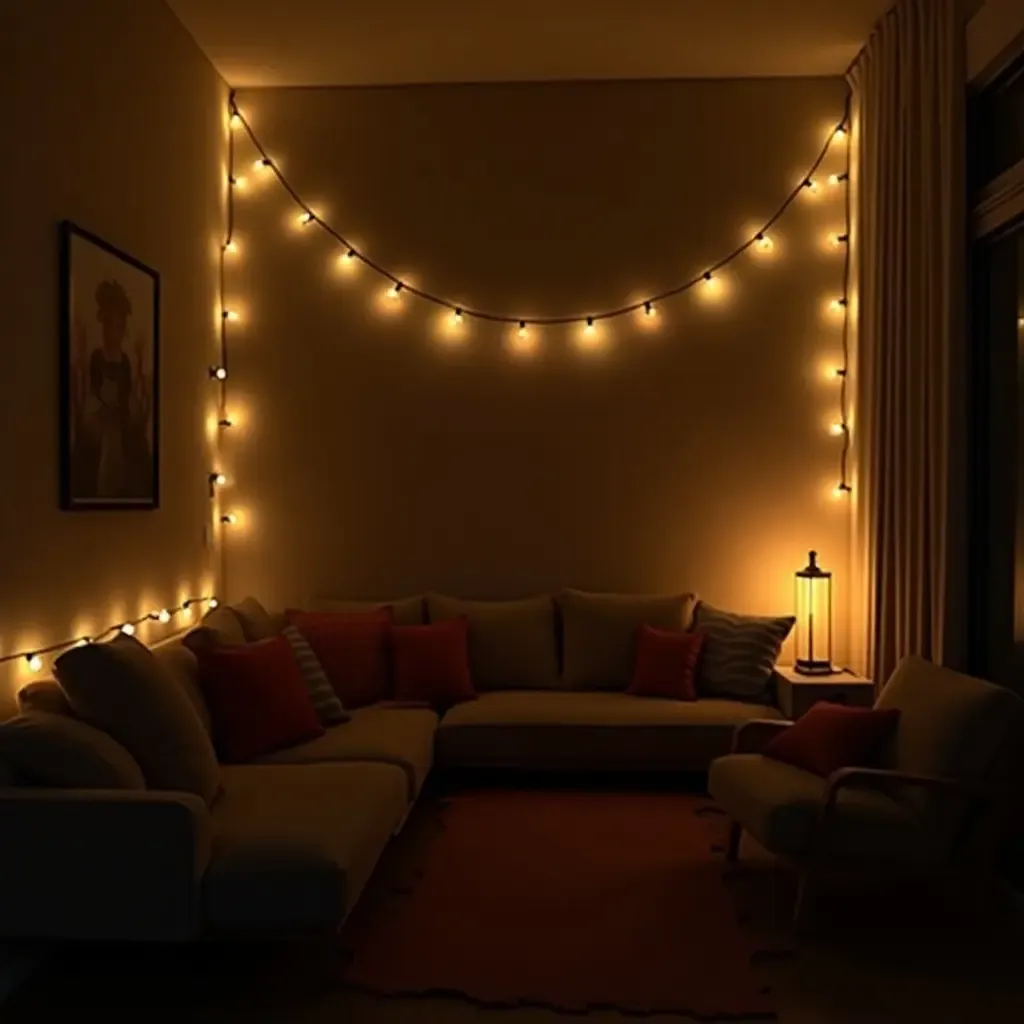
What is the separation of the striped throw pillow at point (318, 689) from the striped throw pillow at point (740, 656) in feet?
5.44

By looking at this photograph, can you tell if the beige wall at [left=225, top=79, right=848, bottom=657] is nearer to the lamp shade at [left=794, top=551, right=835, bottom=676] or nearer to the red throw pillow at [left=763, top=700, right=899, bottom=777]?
the lamp shade at [left=794, top=551, right=835, bottom=676]

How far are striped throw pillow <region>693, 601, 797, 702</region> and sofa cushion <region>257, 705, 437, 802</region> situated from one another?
130 cm

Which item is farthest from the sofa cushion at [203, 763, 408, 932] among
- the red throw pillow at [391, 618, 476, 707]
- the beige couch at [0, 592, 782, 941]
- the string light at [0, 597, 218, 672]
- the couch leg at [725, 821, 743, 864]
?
the red throw pillow at [391, 618, 476, 707]

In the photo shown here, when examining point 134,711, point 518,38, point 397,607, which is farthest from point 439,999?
point 518,38

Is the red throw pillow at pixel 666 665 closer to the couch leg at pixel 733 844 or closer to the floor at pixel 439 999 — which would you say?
the couch leg at pixel 733 844

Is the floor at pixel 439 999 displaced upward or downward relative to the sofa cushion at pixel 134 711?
downward

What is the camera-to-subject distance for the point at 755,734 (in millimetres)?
4465

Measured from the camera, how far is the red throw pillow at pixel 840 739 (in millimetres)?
3861

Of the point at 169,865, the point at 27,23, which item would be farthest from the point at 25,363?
the point at 169,865

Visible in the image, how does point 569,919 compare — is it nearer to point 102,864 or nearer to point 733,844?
point 733,844

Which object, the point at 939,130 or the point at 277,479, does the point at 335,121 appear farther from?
the point at 939,130

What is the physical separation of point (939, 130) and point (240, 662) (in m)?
3.19

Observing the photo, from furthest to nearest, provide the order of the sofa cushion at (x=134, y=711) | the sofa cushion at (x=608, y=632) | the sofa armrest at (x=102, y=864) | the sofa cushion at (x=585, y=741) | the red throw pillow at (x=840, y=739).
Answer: the sofa cushion at (x=608, y=632) < the sofa cushion at (x=585, y=741) < the red throw pillow at (x=840, y=739) < the sofa cushion at (x=134, y=711) < the sofa armrest at (x=102, y=864)

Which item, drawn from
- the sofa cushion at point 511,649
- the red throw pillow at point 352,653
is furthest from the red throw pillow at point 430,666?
the sofa cushion at point 511,649
